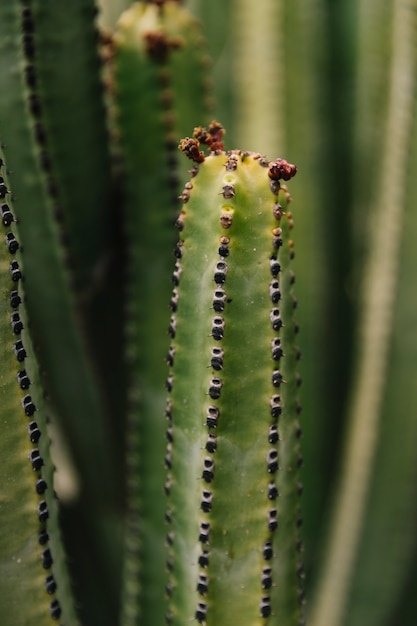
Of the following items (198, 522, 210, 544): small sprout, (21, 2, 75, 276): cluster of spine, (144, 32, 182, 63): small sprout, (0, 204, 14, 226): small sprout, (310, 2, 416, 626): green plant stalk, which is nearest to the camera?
(0, 204, 14, 226): small sprout

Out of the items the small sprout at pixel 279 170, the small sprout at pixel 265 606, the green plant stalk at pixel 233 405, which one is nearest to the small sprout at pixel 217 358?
the green plant stalk at pixel 233 405

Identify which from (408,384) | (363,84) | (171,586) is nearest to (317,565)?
(408,384)

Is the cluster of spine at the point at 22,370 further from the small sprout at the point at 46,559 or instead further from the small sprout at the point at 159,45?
the small sprout at the point at 159,45

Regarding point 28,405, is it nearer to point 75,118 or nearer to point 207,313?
point 207,313

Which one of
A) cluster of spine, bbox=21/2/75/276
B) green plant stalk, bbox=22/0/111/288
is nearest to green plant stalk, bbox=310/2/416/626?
green plant stalk, bbox=22/0/111/288

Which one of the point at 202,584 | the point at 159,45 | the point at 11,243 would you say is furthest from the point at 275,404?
the point at 159,45

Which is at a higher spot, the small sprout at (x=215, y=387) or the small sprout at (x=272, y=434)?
the small sprout at (x=215, y=387)

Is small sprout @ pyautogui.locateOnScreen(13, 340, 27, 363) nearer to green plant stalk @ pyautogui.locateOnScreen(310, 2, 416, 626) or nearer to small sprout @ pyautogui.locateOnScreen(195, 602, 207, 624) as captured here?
small sprout @ pyautogui.locateOnScreen(195, 602, 207, 624)
